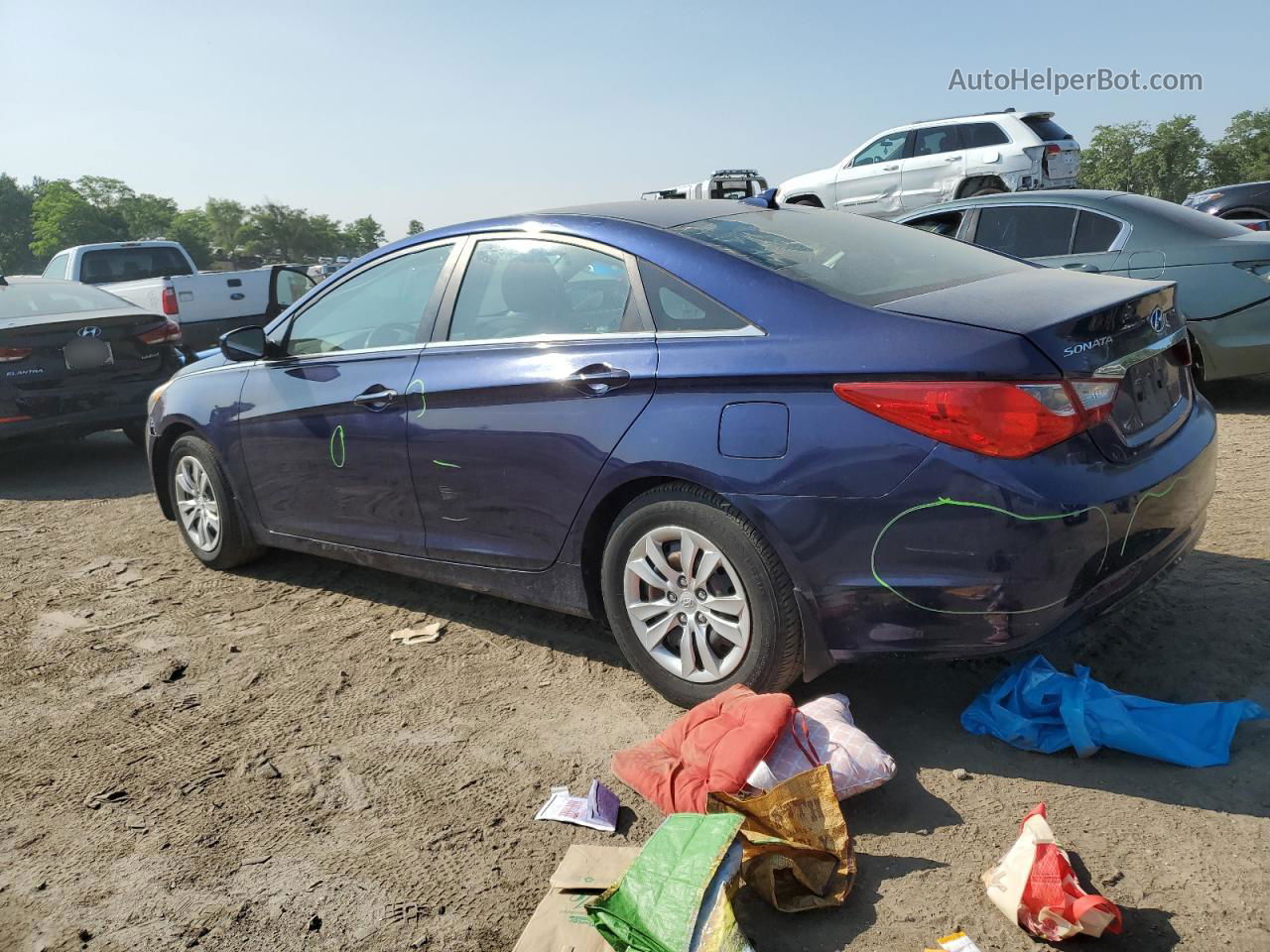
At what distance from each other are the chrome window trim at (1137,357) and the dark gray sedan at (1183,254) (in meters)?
3.33

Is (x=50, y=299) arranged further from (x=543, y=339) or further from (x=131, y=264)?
(x=131, y=264)

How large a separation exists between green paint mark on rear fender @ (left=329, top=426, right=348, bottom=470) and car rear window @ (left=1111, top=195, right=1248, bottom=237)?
5.43 meters

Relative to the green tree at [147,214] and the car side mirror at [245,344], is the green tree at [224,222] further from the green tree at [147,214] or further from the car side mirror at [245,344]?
the car side mirror at [245,344]

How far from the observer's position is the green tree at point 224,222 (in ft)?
503

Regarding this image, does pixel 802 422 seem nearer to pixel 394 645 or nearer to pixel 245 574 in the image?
pixel 394 645

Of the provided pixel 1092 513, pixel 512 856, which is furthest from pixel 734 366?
pixel 512 856

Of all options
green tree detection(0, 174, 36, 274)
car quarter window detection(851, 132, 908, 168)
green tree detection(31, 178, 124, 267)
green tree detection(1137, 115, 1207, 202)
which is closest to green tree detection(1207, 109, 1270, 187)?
green tree detection(1137, 115, 1207, 202)

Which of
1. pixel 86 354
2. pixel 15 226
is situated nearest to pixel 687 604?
pixel 86 354

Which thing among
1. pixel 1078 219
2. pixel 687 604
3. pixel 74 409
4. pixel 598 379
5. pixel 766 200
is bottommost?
pixel 687 604

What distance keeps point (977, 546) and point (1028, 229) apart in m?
5.35

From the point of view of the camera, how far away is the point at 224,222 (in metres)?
155

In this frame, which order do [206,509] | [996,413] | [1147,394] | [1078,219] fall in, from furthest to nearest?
[1078,219]
[206,509]
[1147,394]
[996,413]

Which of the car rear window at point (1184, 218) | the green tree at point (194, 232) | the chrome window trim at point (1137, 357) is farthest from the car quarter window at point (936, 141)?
the green tree at point (194, 232)

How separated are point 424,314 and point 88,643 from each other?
2.06 m
